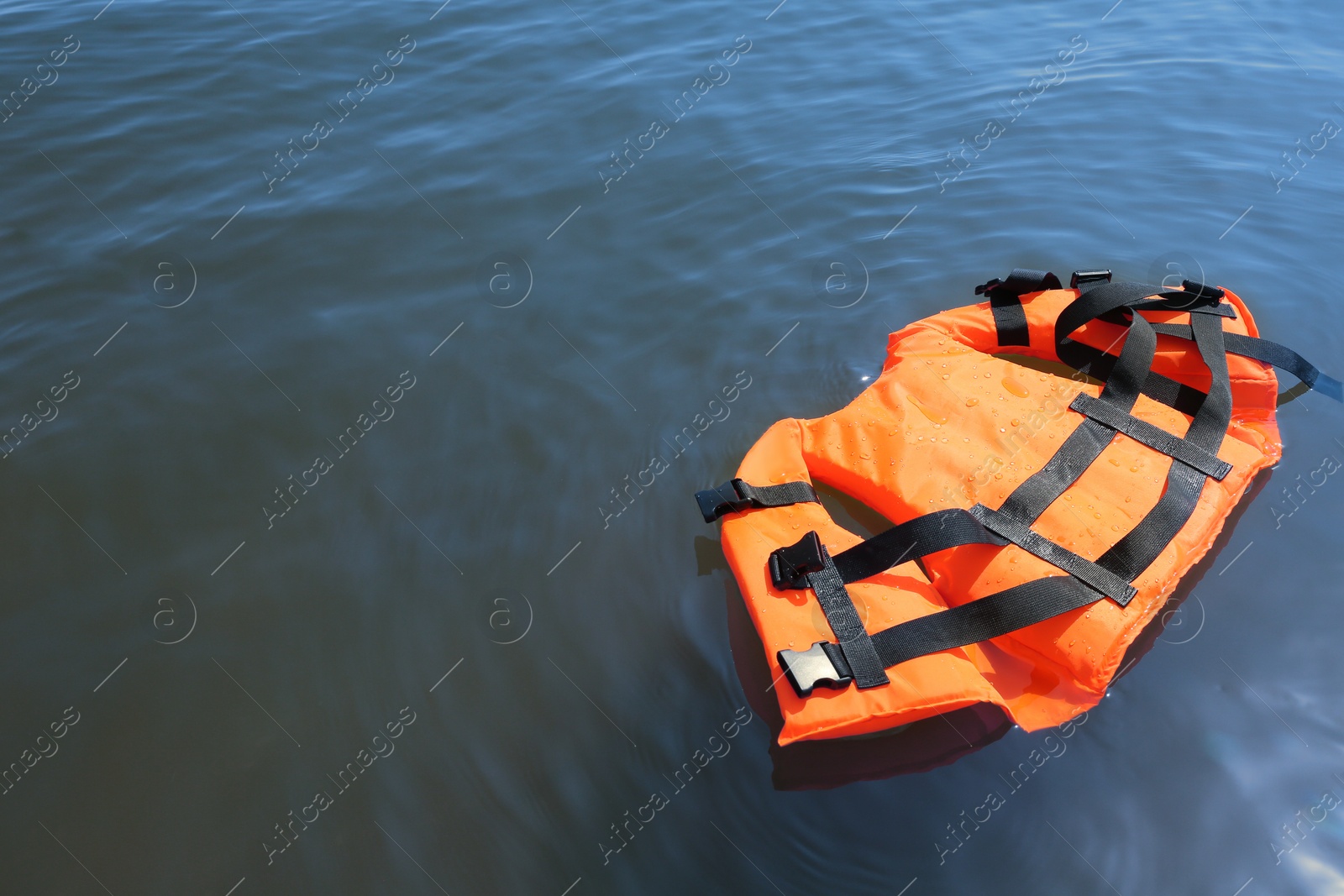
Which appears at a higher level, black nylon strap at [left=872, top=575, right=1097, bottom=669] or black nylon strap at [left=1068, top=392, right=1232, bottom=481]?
black nylon strap at [left=1068, top=392, right=1232, bottom=481]

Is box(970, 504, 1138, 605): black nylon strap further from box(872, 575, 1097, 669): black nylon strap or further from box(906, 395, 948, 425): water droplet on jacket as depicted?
box(906, 395, 948, 425): water droplet on jacket

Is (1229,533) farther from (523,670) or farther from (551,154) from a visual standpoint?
(551,154)

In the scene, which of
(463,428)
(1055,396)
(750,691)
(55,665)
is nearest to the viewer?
(750,691)

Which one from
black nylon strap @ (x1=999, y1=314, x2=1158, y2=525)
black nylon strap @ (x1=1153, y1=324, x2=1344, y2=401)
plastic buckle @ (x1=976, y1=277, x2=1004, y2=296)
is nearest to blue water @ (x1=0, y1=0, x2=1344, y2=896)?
black nylon strap @ (x1=1153, y1=324, x2=1344, y2=401)

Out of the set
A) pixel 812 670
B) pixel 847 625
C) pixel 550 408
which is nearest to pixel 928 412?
pixel 847 625

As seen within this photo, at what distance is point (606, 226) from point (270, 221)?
185cm

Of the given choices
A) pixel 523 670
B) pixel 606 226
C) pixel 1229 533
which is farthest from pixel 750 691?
pixel 606 226

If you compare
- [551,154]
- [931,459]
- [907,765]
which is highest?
[551,154]

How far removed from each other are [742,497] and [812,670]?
676 millimetres

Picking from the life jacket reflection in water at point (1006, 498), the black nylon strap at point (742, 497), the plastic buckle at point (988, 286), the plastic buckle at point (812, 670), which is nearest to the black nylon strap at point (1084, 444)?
the life jacket reflection in water at point (1006, 498)

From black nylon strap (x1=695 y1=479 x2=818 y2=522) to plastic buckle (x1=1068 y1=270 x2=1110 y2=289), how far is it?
151 centimetres

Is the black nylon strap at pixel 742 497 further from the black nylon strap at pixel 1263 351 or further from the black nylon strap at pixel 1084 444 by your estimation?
the black nylon strap at pixel 1263 351

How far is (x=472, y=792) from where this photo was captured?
8.02 ft

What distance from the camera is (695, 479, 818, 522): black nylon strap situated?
2752mm
